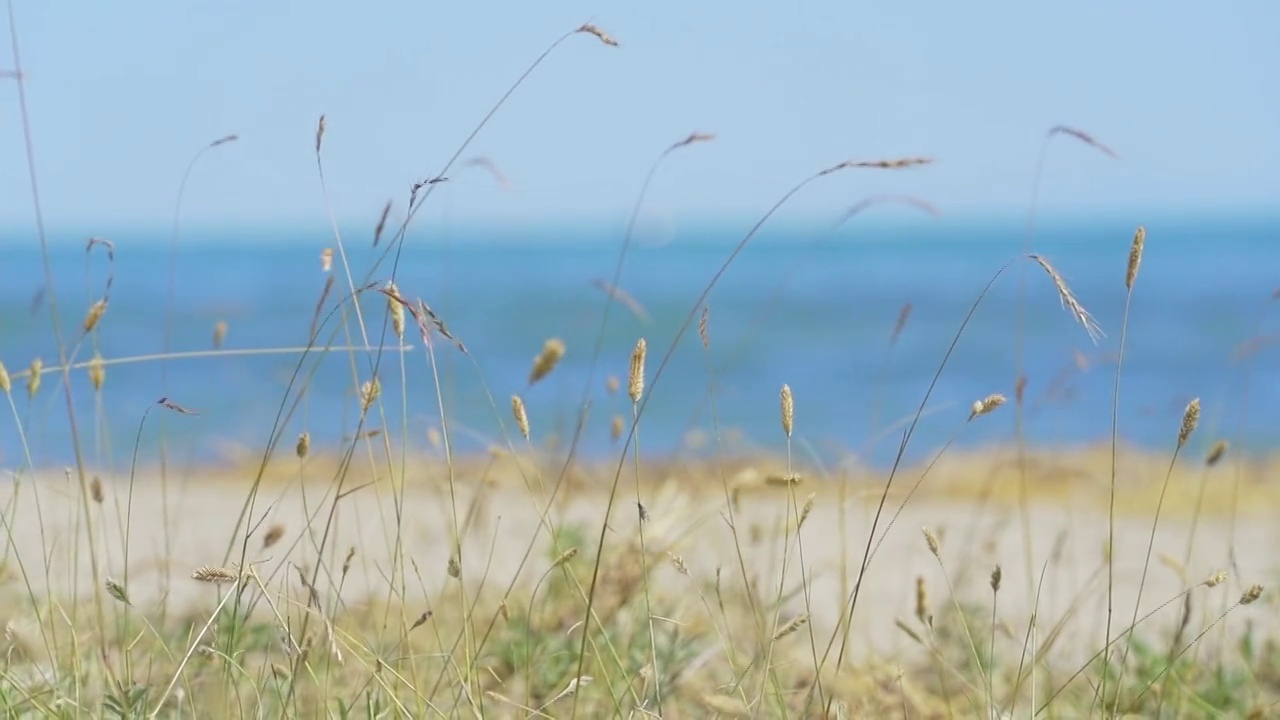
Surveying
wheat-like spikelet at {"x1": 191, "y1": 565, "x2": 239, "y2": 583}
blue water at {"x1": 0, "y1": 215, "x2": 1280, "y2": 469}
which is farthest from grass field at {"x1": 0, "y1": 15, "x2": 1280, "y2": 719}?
blue water at {"x1": 0, "y1": 215, "x2": 1280, "y2": 469}

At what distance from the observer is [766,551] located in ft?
13.5

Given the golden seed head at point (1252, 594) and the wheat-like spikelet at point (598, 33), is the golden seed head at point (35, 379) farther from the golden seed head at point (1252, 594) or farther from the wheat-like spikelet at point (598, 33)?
the golden seed head at point (1252, 594)

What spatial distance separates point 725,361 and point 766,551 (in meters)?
1.01

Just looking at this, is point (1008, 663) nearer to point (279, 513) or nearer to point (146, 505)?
point (279, 513)

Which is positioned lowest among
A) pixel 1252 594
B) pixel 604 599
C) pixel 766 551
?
pixel 766 551

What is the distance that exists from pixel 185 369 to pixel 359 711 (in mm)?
17074

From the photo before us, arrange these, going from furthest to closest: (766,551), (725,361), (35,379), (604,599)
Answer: (766,551) < (725,361) < (604,599) < (35,379)

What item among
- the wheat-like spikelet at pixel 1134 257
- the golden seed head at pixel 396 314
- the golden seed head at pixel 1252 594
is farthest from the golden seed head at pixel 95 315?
the golden seed head at pixel 1252 594

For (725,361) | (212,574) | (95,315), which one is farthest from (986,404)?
(725,361)

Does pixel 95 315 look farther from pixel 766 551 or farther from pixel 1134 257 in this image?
pixel 766 551

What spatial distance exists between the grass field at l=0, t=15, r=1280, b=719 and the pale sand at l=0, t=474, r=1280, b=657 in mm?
22

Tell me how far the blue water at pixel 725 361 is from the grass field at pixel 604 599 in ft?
0.60

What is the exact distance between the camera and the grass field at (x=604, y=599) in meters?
1.60

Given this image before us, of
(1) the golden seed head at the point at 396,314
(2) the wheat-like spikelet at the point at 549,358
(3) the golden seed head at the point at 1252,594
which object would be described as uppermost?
(1) the golden seed head at the point at 396,314
